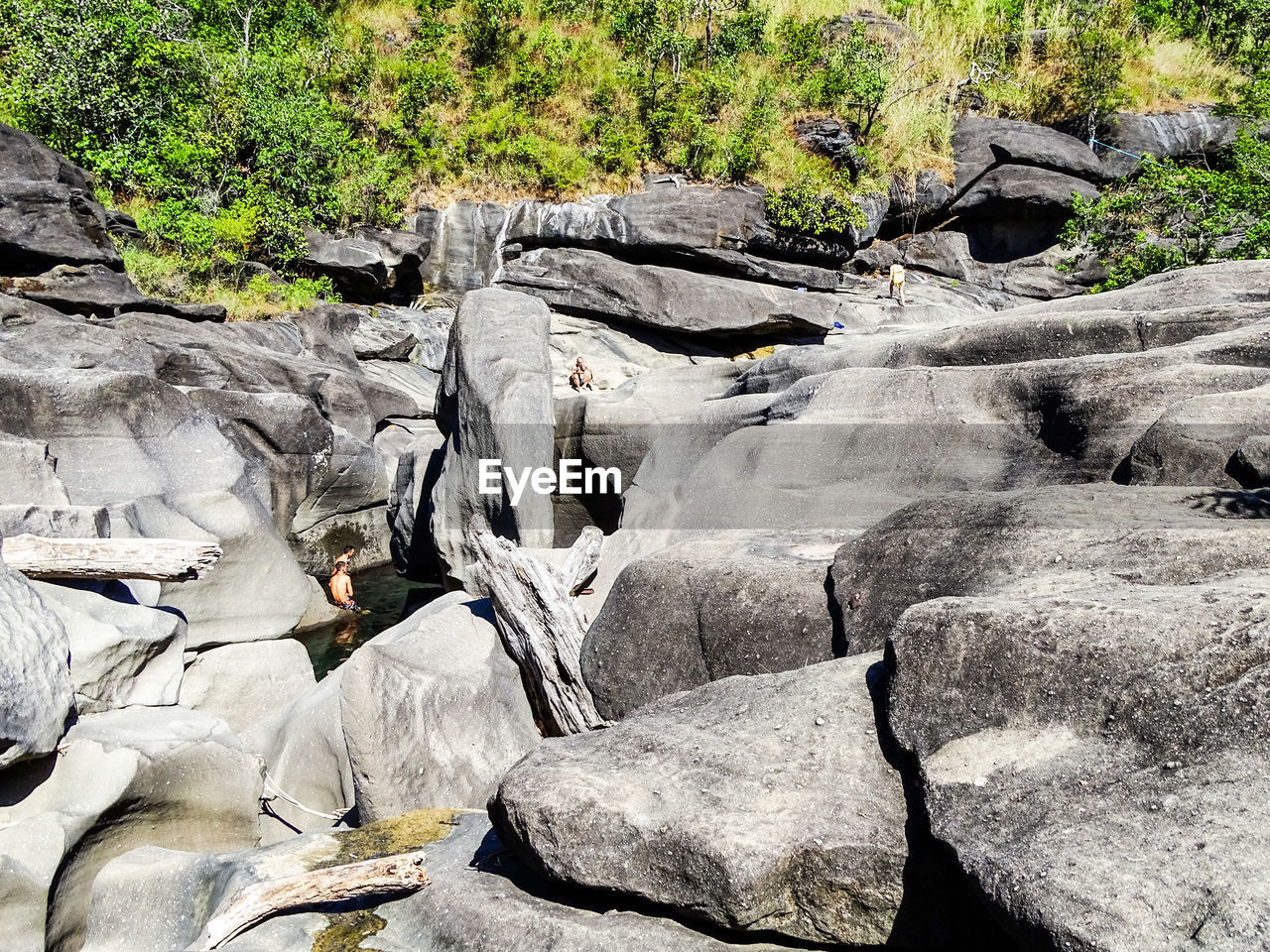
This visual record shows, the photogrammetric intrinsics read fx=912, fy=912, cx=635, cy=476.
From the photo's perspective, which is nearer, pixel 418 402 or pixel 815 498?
pixel 815 498

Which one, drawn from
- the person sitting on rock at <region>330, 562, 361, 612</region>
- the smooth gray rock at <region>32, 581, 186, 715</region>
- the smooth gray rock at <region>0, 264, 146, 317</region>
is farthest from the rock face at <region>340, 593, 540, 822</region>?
the smooth gray rock at <region>0, 264, 146, 317</region>

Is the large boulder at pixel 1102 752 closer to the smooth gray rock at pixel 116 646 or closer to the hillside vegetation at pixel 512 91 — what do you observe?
the smooth gray rock at pixel 116 646

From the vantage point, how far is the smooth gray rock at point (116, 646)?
5535 mm

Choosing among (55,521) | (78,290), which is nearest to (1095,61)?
(78,290)

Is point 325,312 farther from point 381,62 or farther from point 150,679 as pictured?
point 150,679

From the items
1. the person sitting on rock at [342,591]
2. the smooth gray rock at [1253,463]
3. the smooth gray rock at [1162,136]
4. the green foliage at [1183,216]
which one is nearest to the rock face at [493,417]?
the person sitting on rock at [342,591]

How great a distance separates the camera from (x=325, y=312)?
1772 cm

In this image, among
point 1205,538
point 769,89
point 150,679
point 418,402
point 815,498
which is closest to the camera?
point 1205,538

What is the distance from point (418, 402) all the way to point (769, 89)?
1244 cm

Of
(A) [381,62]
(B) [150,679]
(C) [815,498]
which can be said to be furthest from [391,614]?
(A) [381,62]

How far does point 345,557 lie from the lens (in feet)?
39.7

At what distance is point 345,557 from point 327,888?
8998 mm

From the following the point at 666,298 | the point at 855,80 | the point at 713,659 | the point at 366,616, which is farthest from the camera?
the point at 855,80

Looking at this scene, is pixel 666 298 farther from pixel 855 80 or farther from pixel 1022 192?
pixel 1022 192
